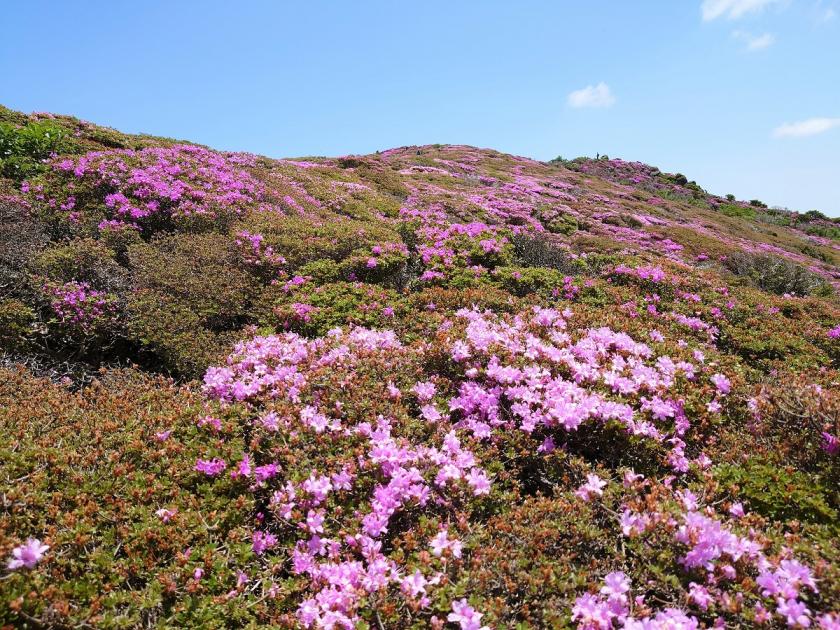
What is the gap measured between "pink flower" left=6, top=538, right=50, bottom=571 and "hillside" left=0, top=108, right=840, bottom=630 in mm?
15

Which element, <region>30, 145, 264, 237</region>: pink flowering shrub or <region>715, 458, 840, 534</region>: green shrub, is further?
<region>30, 145, 264, 237</region>: pink flowering shrub

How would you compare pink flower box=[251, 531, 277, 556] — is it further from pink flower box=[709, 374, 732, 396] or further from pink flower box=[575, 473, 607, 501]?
pink flower box=[709, 374, 732, 396]

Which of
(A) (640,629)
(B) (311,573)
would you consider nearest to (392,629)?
(B) (311,573)

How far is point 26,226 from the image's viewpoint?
8.07m

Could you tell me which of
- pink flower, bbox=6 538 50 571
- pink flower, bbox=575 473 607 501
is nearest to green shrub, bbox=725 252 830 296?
pink flower, bbox=575 473 607 501

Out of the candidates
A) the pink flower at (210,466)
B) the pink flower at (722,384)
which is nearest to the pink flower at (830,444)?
the pink flower at (722,384)

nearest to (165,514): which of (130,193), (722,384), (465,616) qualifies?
(465,616)

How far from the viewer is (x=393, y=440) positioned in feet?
12.7

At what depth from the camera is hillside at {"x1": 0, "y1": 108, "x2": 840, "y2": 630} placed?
2.79 metres

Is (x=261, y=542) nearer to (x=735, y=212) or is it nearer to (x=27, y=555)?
(x=27, y=555)

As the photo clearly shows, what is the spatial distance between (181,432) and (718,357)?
6405 mm

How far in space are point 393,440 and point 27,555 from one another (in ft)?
7.95

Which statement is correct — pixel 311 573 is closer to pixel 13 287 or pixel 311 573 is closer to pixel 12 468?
pixel 12 468

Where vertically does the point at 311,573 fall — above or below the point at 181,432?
below
